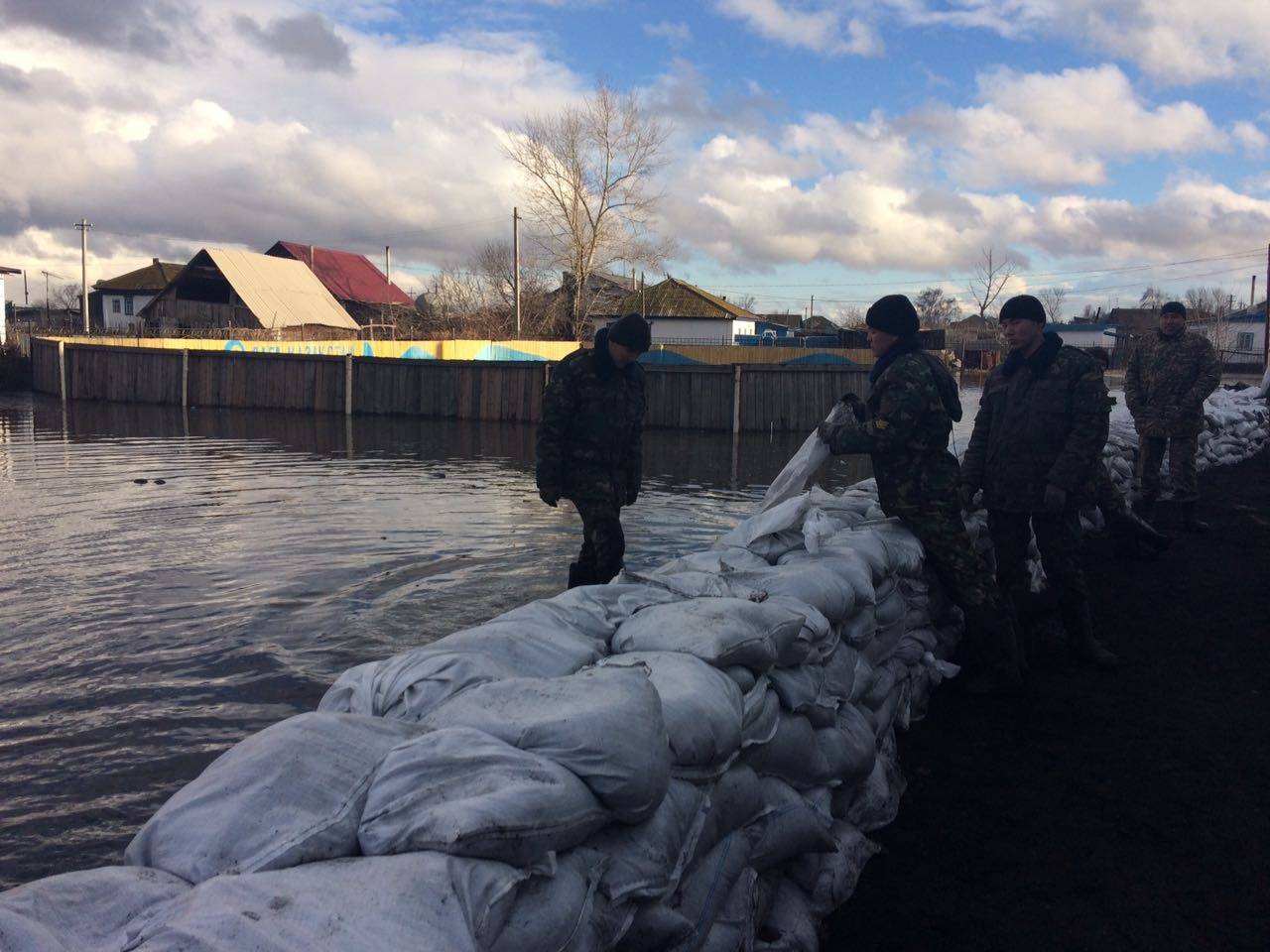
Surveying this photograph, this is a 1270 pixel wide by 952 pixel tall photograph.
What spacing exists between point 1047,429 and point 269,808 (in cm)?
377

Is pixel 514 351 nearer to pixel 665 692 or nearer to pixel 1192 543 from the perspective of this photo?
pixel 1192 543

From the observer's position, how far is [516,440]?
15.1 metres

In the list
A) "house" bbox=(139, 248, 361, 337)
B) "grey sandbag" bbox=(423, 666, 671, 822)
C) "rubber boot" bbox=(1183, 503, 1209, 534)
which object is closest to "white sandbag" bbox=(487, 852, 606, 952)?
"grey sandbag" bbox=(423, 666, 671, 822)

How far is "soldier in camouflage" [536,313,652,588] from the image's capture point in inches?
180

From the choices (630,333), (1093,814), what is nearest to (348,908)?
(1093,814)

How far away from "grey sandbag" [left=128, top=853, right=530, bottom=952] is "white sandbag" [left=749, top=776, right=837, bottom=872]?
39.1 inches

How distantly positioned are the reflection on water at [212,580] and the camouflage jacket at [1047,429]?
2543mm

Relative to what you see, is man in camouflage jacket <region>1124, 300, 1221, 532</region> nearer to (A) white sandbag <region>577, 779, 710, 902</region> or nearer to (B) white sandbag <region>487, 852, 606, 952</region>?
(A) white sandbag <region>577, 779, 710, 902</region>

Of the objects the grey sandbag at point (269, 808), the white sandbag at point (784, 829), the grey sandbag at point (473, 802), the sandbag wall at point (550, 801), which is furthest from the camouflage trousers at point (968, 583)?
the grey sandbag at point (269, 808)

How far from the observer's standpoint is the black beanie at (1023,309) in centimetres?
437

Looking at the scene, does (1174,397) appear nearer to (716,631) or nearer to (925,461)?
(925,461)

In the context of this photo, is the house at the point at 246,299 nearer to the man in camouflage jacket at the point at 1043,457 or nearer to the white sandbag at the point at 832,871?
the man in camouflage jacket at the point at 1043,457

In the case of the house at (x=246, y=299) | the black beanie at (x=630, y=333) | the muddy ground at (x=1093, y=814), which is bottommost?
the muddy ground at (x=1093, y=814)

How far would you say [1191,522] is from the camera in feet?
25.9
